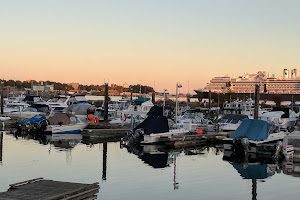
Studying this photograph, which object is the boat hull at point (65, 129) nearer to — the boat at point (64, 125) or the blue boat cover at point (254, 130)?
the boat at point (64, 125)

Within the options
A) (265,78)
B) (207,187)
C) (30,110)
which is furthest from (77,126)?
(265,78)

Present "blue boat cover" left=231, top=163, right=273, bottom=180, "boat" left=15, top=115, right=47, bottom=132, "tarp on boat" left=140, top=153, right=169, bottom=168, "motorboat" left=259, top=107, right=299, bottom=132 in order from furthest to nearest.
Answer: "motorboat" left=259, top=107, right=299, bottom=132 → "boat" left=15, top=115, right=47, bottom=132 → "tarp on boat" left=140, top=153, right=169, bottom=168 → "blue boat cover" left=231, top=163, right=273, bottom=180

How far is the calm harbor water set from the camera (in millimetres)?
21422

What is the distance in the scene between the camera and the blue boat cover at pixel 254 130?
107ft

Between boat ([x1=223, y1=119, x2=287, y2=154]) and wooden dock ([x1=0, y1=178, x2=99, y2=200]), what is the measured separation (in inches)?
676

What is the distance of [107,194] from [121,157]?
36.4 feet

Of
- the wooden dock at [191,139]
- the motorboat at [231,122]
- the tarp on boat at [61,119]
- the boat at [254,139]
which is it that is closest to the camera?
the boat at [254,139]

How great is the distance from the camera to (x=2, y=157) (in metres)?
30.3

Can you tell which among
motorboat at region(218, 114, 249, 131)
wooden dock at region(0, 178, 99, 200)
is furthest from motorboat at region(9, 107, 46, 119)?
wooden dock at region(0, 178, 99, 200)

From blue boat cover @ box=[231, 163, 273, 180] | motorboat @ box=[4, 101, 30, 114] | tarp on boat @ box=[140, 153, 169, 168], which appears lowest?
blue boat cover @ box=[231, 163, 273, 180]

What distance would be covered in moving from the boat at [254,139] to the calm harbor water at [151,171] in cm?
132

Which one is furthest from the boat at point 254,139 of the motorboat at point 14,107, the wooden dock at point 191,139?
the motorboat at point 14,107

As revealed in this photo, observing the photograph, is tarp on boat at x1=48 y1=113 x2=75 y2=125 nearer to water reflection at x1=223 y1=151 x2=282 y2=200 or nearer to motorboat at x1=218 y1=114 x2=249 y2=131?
motorboat at x1=218 y1=114 x2=249 y2=131

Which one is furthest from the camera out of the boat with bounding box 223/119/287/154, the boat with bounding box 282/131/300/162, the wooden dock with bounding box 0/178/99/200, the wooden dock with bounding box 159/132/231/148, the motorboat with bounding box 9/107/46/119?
the motorboat with bounding box 9/107/46/119
